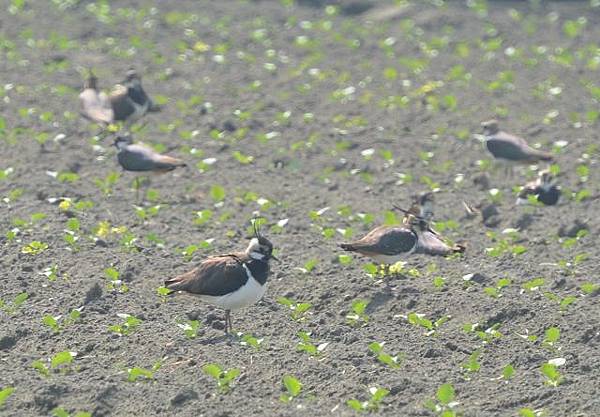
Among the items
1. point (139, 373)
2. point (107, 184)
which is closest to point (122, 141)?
point (107, 184)

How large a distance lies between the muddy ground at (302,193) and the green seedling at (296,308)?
62mm

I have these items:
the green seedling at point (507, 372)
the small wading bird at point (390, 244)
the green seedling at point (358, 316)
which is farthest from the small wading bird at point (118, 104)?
the green seedling at point (507, 372)

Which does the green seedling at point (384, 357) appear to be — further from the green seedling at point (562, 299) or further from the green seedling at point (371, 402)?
the green seedling at point (562, 299)

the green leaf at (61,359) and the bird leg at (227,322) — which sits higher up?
the green leaf at (61,359)

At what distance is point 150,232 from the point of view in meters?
14.4

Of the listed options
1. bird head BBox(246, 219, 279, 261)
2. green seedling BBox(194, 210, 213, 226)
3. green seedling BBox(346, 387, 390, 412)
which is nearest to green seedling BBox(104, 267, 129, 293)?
bird head BBox(246, 219, 279, 261)

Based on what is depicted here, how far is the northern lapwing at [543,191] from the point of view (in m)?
15.7

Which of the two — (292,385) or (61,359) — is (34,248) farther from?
(292,385)

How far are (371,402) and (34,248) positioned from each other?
475cm

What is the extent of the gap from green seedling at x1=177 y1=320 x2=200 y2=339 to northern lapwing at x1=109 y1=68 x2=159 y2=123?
24.2 ft

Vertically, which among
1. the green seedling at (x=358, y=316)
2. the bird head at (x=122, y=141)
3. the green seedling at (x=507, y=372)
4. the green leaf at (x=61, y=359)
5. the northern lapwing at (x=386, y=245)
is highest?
the green leaf at (x=61, y=359)

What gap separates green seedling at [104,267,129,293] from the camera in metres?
12.3

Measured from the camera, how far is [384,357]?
10547 mm

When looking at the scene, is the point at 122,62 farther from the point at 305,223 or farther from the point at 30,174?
the point at 305,223
